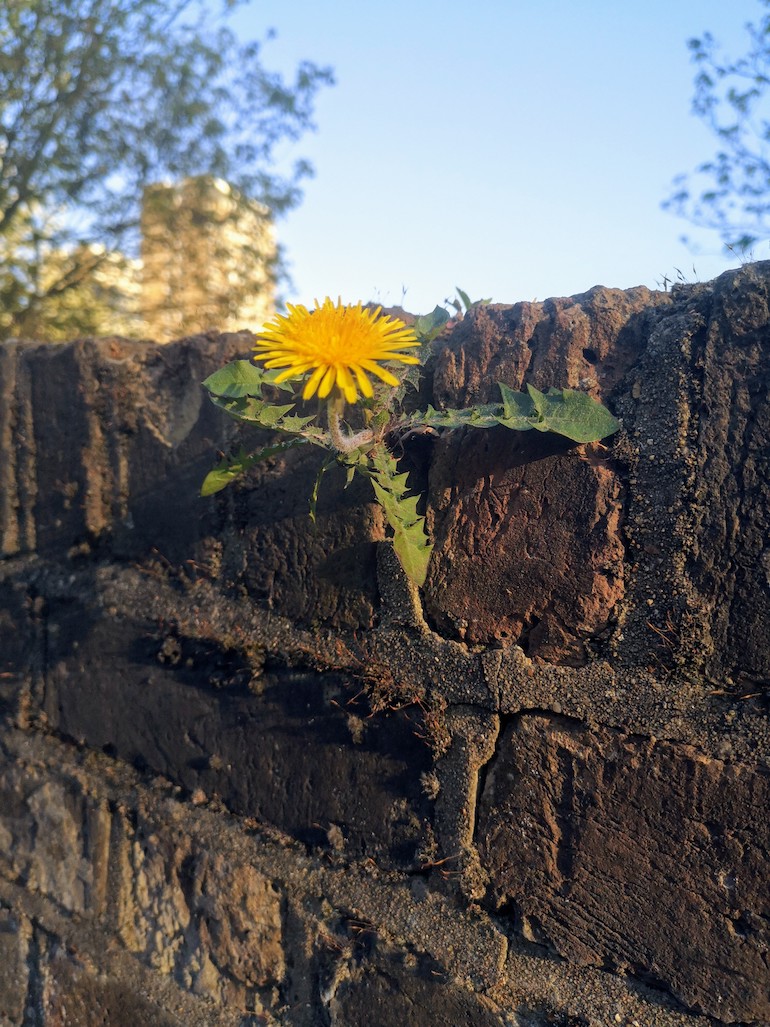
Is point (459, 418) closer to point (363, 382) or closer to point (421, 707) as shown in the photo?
point (363, 382)

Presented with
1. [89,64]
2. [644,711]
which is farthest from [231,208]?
[644,711]

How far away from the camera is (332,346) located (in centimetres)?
101

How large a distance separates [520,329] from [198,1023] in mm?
1258

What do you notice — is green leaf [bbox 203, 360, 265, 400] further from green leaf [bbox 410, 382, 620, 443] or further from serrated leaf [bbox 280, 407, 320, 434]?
green leaf [bbox 410, 382, 620, 443]

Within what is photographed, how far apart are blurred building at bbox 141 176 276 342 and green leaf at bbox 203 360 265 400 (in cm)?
573

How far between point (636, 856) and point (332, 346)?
73 cm

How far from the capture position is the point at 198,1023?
1.39 m

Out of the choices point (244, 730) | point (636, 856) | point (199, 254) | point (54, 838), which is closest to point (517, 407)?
point (636, 856)

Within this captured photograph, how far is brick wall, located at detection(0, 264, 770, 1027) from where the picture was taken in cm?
98

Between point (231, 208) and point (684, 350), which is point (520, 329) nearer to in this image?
point (684, 350)

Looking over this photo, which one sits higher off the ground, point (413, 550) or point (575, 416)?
point (575, 416)

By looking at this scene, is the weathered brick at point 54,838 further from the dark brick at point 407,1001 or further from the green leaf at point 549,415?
the green leaf at point 549,415

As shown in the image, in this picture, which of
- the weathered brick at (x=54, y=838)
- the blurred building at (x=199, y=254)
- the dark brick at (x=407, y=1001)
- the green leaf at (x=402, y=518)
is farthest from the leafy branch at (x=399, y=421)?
the blurred building at (x=199, y=254)

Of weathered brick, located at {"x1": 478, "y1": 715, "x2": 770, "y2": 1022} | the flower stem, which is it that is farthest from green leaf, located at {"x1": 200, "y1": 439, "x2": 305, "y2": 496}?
weathered brick, located at {"x1": 478, "y1": 715, "x2": 770, "y2": 1022}
